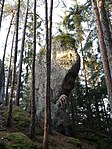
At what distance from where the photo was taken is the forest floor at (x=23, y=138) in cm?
977

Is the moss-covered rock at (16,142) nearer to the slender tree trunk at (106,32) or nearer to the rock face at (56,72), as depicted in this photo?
the slender tree trunk at (106,32)

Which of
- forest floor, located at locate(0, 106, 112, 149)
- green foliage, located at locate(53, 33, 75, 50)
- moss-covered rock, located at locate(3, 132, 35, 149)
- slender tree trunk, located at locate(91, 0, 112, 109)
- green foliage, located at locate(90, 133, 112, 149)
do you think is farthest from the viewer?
green foliage, located at locate(53, 33, 75, 50)

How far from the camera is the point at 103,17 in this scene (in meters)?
9.76

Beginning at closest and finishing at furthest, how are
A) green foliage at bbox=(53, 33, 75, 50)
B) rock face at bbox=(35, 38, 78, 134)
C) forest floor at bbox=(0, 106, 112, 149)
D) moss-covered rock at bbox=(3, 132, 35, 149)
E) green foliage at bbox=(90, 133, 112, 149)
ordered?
moss-covered rock at bbox=(3, 132, 35, 149) → forest floor at bbox=(0, 106, 112, 149) → green foliage at bbox=(90, 133, 112, 149) → rock face at bbox=(35, 38, 78, 134) → green foliage at bbox=(53, 33, 75, 50)

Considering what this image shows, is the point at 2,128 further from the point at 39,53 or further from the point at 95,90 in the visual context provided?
the point at 95,90

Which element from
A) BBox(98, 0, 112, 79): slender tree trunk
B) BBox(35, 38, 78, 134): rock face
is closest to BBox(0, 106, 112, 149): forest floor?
BBox(35, 38, 78, 134): rock face

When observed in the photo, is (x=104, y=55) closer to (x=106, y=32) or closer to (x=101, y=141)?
(x=106, y=32)

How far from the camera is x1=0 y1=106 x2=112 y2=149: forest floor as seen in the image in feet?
32.1

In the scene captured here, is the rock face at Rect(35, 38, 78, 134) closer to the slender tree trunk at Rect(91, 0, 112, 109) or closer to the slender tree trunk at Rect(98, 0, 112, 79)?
the slender tree trunk at Rect(91, 0, 112, 109)

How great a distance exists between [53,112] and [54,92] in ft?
6.19

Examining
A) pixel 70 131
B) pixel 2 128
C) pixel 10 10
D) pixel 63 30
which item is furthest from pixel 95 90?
pixel 2 128

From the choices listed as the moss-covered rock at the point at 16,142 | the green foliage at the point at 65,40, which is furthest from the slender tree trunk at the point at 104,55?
the green foliage at the point at 65,40

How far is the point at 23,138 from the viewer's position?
10.2 metres

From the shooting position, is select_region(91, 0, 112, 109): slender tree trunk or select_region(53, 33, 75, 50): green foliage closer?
select_region(91, 0, 112, 109): slender tree trunk
